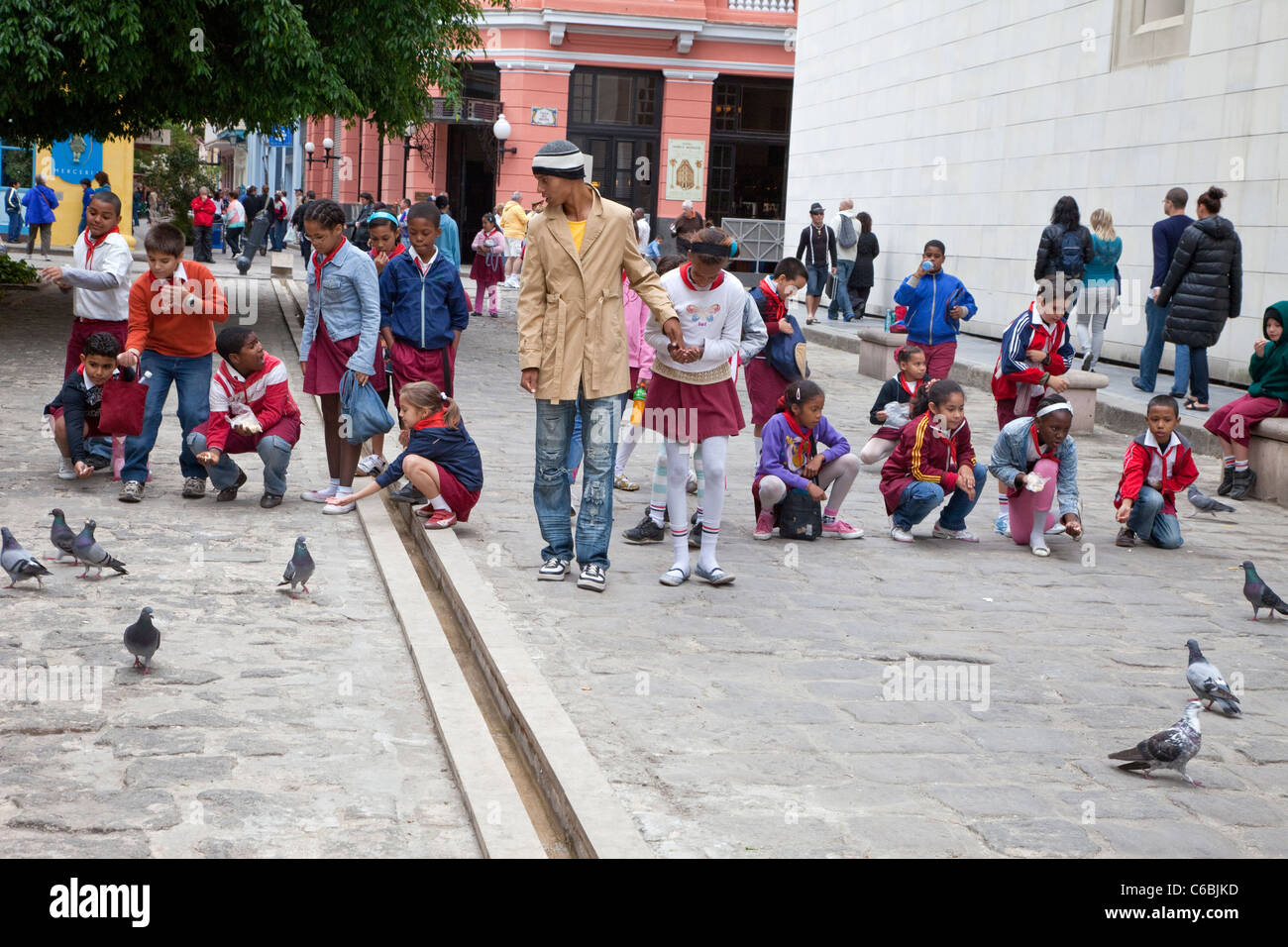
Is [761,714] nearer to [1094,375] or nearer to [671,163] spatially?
[1094,375]

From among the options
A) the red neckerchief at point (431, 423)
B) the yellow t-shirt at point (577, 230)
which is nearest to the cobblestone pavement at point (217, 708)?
the red neckerchief at point (431, 423)

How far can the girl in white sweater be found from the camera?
271 inches

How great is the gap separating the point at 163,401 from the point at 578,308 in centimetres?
327

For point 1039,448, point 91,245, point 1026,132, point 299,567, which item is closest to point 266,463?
point 91,245

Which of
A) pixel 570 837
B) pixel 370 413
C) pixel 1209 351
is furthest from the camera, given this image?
pixel 1209 351

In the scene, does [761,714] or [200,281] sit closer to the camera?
[761,714]

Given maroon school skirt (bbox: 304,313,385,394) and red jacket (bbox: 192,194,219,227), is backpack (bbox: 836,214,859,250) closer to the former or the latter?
red jacket (bbox: 192,194,219,227)

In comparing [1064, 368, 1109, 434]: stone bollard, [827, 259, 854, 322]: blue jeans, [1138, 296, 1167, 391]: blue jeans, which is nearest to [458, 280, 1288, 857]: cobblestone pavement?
[1064, 368, 1109, 434]: stone bollard

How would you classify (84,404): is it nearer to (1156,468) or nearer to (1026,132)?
(1156,468)

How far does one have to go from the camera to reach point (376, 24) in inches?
641

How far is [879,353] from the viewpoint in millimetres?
16797

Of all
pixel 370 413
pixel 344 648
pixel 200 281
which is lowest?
pixel 344 648
